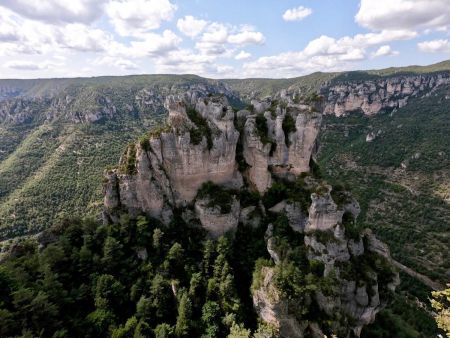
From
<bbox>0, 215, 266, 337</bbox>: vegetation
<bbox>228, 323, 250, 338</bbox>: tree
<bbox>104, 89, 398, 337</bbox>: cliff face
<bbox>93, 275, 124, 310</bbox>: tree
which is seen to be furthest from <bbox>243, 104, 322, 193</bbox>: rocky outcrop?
<bbox>93, 275, 124, 310</bbox>: tree

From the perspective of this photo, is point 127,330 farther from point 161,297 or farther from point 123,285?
point 123,285

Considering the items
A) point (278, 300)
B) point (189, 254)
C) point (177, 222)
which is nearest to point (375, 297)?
point (278, 300)

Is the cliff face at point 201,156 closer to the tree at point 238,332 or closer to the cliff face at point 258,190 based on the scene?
the cliff face at point 258,190

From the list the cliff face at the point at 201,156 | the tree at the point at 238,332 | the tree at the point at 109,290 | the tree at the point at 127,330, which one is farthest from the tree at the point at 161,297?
the cliff face at the point at 201,156

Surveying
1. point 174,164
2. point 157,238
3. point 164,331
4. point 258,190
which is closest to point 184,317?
point 164,331

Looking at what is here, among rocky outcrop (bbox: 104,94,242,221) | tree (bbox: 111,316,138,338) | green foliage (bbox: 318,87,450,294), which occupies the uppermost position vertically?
rocky outcrop (bbox: 104,94,242,221)

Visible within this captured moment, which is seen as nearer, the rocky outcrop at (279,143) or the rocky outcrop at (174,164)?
the rocky outcrop at (174,164)

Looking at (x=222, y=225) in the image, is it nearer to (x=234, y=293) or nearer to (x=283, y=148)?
(x=234, y=293)

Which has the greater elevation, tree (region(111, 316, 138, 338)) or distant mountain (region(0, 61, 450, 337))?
tree (region(111, 316, 138, 338))

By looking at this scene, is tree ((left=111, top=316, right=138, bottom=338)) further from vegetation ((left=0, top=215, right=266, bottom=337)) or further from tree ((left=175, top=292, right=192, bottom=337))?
tree ((left=175, top=292, right=192, bottom=337))

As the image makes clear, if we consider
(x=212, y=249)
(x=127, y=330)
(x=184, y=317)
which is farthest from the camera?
(x=212, y=249)
